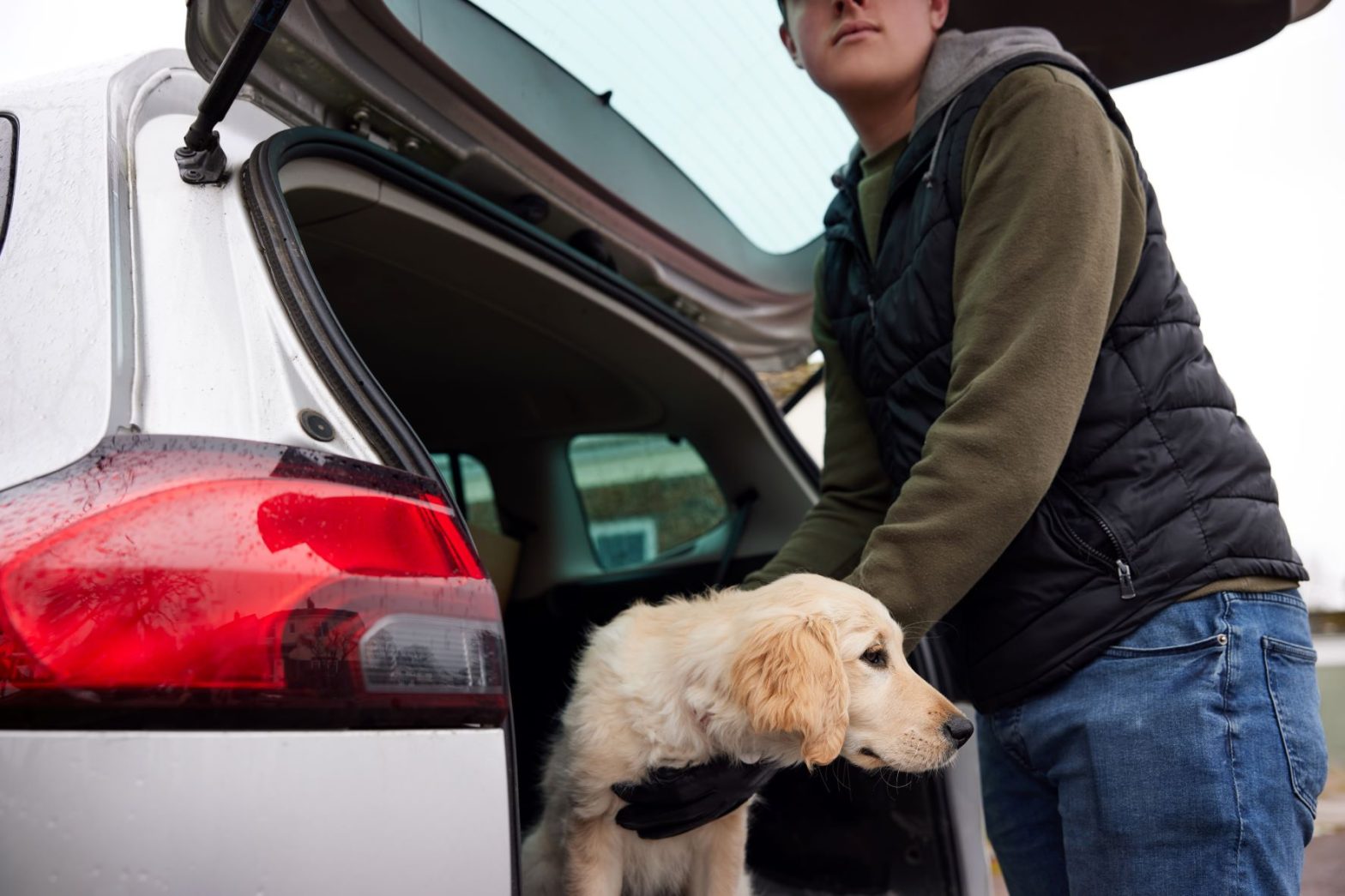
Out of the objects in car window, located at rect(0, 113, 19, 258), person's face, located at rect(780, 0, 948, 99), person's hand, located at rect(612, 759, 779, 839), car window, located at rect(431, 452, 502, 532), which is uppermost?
person's face, located at rect(780, 0, 948, 99)

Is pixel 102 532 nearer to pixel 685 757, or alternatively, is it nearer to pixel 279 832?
pixel 279 832

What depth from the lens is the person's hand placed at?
1798 millimetres

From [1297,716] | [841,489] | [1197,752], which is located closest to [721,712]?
[841,489]

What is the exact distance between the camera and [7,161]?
1.34 meters

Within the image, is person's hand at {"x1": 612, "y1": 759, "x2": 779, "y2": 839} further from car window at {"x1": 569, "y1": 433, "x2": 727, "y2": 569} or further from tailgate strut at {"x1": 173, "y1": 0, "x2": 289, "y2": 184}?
car window at {"x1": 569, "y1": 433, "x2": 727, "y2": 569}

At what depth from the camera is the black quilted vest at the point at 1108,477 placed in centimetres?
143

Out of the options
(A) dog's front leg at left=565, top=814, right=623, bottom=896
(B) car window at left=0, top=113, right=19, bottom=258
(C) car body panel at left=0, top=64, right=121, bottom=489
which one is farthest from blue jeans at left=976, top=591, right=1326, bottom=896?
(B) car window at left=0, top=113, right=19, bottom=258

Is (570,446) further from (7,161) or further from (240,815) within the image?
(240,815)

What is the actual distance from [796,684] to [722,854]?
64 cm

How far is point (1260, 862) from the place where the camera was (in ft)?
4.39

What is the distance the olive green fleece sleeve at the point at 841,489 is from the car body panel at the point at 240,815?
1278 millimetres

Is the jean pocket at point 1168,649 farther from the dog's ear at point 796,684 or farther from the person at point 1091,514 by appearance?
the dog's ear at point 796,684

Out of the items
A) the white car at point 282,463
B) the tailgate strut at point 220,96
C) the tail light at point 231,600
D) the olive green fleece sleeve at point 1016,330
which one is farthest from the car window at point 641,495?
the tail light at point 231,600

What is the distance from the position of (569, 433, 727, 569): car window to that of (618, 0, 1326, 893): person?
1685 mm
